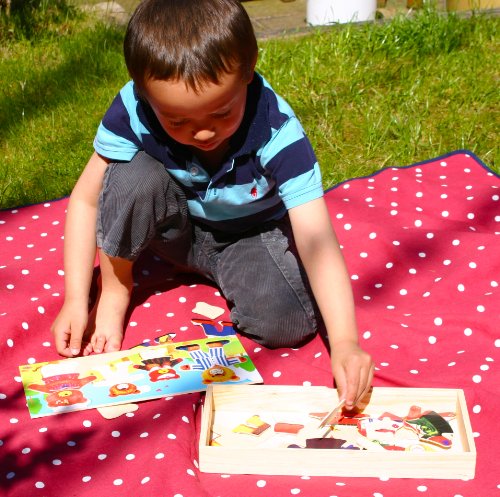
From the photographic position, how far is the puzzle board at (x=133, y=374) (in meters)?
1.91

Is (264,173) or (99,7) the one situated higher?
(264,173)

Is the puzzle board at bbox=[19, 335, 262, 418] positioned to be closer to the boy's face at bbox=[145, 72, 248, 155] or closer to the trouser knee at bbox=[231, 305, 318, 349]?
the trouser knee at bbox=[231, 305, 318, 349]

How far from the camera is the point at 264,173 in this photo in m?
2.06

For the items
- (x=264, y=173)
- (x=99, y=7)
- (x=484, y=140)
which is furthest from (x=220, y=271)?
(x=99, y=7)

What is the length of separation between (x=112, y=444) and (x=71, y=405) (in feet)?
0.47

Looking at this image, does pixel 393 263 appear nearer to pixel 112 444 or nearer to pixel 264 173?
pixel 264 173

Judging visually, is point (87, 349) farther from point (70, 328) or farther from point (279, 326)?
point (279, 326)

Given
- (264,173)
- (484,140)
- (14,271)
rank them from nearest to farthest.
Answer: (264,173)
(14,271)
(484,140)

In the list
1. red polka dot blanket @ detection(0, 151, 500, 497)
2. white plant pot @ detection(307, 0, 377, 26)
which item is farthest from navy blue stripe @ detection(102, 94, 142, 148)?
white plant pot @ detection(307, 0, 377, 26)

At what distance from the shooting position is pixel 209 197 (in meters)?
2.07

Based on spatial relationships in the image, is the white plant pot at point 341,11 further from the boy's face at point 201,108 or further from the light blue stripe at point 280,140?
the boy's face at point 201,108

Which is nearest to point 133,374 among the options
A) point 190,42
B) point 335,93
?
point 190,42

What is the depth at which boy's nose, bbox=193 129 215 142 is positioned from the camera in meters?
1.81

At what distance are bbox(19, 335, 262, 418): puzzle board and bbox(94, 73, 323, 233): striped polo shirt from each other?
1.02ft
